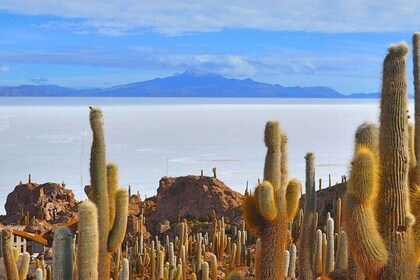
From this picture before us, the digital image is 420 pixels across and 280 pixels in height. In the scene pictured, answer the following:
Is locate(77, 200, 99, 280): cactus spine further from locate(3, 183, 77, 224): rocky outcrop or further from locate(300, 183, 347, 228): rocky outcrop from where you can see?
locate(3, 183, 77, 224): rocky outcrop

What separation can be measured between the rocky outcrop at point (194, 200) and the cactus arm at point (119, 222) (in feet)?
46.8

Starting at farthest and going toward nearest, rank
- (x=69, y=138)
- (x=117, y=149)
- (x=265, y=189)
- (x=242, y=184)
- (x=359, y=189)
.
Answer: (x=69, y=138)
(x=117, y=149)
(x=242, y=184)
(x=265, y=189)
(x=359, y=189)

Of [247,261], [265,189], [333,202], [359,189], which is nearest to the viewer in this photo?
[359,189]

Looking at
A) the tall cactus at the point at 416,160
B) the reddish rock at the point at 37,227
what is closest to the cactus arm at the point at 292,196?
the tall cactus at the point at 416,160

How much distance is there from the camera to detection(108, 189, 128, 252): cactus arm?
29.1 ft

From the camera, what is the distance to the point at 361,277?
29.1 ft

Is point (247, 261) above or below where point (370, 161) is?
below

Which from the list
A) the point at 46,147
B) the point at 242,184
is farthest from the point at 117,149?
the point at 242,184

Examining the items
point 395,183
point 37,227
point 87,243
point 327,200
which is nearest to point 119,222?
point 87,243

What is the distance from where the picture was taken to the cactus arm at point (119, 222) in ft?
29.1

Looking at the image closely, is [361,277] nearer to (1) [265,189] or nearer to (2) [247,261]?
(1) [265,189]

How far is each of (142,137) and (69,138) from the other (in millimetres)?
9967

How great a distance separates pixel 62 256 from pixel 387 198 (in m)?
3.14

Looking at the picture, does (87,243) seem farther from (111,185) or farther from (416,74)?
(416,74)
